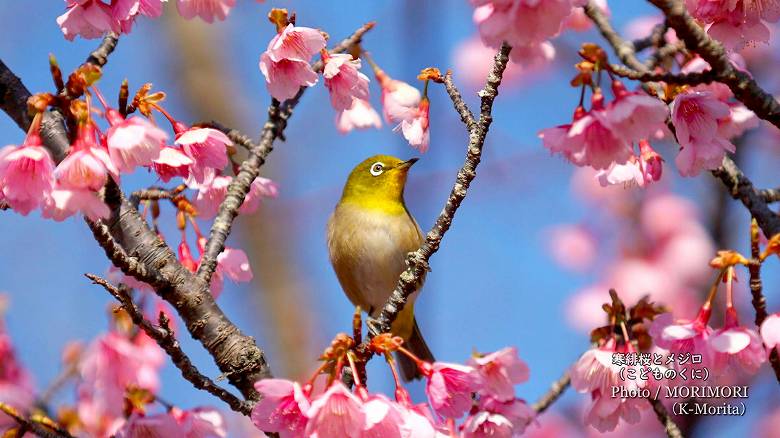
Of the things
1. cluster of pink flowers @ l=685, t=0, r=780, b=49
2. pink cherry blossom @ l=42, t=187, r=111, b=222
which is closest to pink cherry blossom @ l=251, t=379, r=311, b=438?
pink cherry blossom @ l=42, t=187, r=111, b=222

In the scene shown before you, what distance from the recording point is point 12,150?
80.3 inches

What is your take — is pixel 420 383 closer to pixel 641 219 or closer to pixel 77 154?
pixel 641 219

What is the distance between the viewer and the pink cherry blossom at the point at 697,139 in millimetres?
2219

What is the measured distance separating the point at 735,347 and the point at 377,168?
2980 mm

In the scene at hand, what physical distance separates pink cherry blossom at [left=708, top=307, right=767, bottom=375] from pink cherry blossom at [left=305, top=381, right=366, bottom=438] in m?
0.91

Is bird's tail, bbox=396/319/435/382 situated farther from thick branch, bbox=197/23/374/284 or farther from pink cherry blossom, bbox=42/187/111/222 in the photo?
pink cherry blossom, bbox=42/187/111/222

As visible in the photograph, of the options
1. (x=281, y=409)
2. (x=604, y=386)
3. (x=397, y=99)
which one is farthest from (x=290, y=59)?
(x=604, y=386)

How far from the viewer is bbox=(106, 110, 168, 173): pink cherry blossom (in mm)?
2064

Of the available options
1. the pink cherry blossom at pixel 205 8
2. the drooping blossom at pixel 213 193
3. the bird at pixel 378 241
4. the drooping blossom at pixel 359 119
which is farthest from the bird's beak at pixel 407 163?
the pink cherry blossom at pixel 205 8

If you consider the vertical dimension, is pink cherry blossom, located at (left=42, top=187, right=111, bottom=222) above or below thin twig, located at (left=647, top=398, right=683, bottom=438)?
below

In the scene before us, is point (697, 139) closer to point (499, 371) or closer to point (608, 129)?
point (608, 129)

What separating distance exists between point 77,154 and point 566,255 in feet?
13.6

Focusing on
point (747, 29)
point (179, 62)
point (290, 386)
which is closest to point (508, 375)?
point (290, 386)

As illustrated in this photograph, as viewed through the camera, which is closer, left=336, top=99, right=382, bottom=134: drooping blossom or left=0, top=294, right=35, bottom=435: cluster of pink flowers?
left=336, top=99, right=382, bottom=134: drooping blossom
